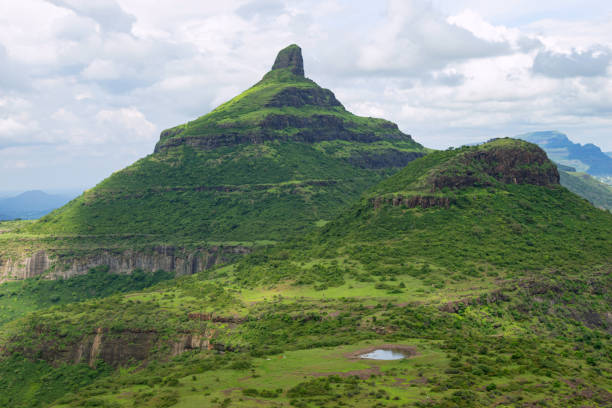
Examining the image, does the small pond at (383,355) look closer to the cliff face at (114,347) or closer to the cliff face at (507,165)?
the cliff face at (114,347)

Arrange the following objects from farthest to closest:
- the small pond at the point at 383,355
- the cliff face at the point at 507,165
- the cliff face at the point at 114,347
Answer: the cliff face at the point at 507,165 < the cliff face at the point at 114,347 < the small pond at the point at 383,355

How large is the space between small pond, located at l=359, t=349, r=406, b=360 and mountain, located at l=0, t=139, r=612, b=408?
100 cm

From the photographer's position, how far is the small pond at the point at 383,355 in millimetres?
84938

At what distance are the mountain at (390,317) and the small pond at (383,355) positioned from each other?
1004 millimetres

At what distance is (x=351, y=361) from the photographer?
275 ft

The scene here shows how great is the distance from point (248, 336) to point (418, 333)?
32.2 metres

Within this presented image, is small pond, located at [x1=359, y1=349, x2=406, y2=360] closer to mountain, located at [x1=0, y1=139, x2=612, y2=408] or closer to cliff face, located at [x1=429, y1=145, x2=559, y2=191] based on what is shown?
mountain, located at [x1=0, y1=139, x2=612, y2=408]

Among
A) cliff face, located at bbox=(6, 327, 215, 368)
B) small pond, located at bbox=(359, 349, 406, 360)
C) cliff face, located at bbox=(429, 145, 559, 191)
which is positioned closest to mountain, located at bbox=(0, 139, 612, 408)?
cliff face, located at bbox=(6, 327, 215, 368)

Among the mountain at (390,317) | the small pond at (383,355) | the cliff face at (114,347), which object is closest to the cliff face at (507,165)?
the mountain at (390,317)

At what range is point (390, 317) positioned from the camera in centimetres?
10419

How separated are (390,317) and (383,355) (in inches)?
721

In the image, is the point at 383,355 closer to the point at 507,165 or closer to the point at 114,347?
the point at 114,347

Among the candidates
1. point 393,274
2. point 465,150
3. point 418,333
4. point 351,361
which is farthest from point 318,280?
point 465,150

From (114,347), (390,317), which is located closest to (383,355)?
(390,317)
